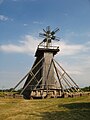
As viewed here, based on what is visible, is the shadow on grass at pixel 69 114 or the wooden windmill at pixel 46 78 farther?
the wooden windmill at pixel 46 78

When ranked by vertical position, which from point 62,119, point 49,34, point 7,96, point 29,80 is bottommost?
point 62,119

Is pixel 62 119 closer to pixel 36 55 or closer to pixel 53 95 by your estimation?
pixel 53 95

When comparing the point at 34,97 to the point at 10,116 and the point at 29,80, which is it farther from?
the point at 10,116

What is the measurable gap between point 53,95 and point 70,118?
74.8 ft

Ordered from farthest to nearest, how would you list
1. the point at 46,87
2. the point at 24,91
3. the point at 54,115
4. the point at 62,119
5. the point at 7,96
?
the point at 24,91
the point at 46,87
the point at 7,96
the point at 54,115
the point at 62,119

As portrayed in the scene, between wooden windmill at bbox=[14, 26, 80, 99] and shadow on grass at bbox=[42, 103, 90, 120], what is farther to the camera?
wooden windmill at bbox=[14, 26, 80, 99]

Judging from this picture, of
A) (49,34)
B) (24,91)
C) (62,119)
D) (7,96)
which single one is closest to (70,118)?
(62,119)

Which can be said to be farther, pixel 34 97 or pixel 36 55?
pixel 36 55

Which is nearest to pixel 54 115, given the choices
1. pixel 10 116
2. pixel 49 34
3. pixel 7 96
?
pixel 10 116

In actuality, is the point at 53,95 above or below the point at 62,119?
above

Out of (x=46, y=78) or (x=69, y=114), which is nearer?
(x=69, y=114)

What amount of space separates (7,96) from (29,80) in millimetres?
9050

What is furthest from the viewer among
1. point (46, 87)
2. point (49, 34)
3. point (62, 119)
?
point (49, 34)

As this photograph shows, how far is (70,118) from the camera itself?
20.7 meters
